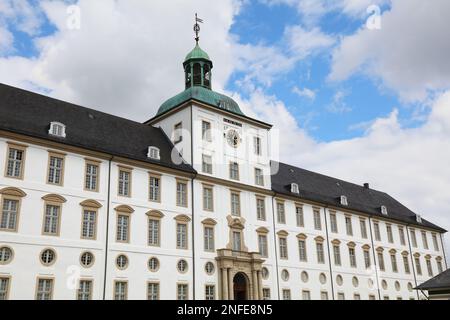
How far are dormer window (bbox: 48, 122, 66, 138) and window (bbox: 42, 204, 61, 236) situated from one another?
4599mm

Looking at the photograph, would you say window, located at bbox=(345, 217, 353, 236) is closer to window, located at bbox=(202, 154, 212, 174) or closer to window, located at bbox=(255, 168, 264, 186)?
window, located at bbox=(255, 168, 264, 186)

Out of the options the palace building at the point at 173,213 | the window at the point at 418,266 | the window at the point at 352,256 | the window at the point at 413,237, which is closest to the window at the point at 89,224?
the palace building at the point at 173,213

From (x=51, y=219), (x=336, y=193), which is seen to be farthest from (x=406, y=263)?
(x=51, y=219)

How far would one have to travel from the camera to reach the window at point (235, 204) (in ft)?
128

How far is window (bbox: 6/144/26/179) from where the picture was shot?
28.0 meters

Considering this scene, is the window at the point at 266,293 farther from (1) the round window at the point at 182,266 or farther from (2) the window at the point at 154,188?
(2) the window at the point at 154,188

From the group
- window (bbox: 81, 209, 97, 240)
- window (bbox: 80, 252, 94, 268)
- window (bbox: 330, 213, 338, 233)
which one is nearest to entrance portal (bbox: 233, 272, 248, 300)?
window (bbox: 80, 252, 94, 268)

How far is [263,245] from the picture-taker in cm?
4028

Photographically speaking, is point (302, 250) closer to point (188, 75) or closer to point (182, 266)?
point (182, 266)

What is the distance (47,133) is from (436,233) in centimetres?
4922

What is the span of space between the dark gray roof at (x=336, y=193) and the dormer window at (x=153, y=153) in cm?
1209

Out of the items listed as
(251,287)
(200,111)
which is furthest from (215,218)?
(200,111)

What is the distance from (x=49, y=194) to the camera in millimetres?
28984

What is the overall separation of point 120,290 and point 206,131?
1440 centimetres
